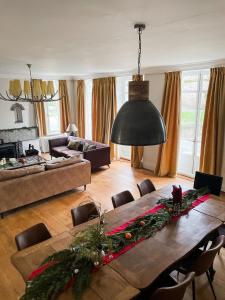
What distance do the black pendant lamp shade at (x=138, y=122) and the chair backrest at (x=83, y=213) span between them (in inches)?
52.7

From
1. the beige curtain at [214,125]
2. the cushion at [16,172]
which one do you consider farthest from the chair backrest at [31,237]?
the beige curtain at [214,125]

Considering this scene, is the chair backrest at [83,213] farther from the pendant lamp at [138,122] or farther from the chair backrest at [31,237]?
the pendant lamp at [138,122]

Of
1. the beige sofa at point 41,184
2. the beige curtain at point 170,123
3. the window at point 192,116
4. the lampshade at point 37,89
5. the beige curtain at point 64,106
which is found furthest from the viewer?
the beige curtain at point 64,106

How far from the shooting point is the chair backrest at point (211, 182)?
3.50 meters

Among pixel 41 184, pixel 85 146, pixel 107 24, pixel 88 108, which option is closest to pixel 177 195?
pixel 107 24

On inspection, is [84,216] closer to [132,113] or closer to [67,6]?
[132,113]

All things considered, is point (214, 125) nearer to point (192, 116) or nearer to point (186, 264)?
point (192, 116)

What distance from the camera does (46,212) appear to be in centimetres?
452

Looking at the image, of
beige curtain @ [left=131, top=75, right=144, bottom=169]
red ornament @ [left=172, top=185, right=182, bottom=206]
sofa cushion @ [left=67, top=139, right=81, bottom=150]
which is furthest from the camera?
sofa cushion @ [left=67, top=139, right=81, bottom=150]

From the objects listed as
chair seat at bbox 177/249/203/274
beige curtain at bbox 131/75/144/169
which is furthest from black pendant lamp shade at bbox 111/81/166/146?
beige curtain at bbox 131/75/144/169

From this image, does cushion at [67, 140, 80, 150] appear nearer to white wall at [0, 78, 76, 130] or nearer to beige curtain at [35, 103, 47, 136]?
beige curtain at [35, 103, 47, 136]

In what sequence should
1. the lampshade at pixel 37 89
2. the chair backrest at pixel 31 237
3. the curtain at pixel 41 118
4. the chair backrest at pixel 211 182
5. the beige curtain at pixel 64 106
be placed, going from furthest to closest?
the beige curtain at pixel 64 106
the curtain at pixel 41 118
the lampshade at pixel 37 89
the chair backrest at pixel 211 182
the chair backrest at pixel 31 237

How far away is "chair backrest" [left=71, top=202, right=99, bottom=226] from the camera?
2.80 m

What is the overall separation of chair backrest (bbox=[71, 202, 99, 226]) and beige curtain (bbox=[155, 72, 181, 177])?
11.8 ft
